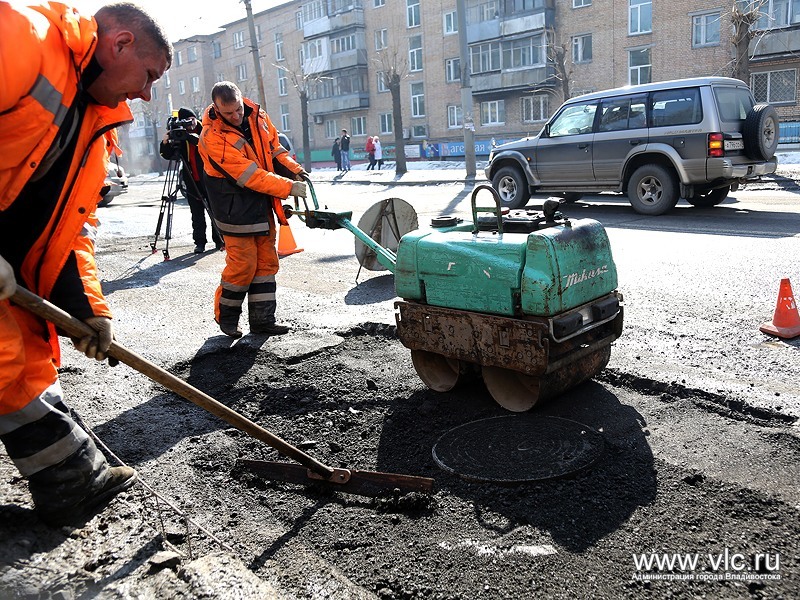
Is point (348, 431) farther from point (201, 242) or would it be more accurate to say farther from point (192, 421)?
point (201, 242)

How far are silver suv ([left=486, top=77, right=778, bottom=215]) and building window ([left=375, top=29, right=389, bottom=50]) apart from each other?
38.7 meters

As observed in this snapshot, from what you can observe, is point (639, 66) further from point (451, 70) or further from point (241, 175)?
point (241, 175)

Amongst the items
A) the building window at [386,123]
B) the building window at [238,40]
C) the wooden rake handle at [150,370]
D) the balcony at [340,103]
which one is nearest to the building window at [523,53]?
the building window at [386,123]

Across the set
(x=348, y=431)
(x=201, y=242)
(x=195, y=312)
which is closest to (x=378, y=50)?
(x=201, y=242)

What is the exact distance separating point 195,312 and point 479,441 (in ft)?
13.4

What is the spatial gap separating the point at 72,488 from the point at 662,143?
10.3 m

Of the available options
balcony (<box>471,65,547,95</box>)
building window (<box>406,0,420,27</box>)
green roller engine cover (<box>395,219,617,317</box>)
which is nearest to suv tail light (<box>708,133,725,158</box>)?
green roller engine cover (<box>395,219,617,317</box>)

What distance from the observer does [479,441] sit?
140 inches

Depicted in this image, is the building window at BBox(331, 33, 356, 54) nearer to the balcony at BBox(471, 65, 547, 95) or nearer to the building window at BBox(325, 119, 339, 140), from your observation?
the building window at BBox(325, 119, 339, 140)

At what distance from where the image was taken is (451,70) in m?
43.7

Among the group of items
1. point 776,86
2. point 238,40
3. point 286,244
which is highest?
point 238,40

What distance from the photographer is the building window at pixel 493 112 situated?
4178cm

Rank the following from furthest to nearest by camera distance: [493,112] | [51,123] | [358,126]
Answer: [358,126], [493,112], [51,123]

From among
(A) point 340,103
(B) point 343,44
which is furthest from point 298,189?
(B) point 343,44
